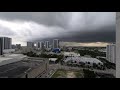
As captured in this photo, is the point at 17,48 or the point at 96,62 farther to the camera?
the point at 17,48

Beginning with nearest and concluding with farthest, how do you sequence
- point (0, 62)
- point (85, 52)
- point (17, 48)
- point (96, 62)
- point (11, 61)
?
point (0, 62)
point (11, 61)
point (96, 62)
point (85, 52)
point (17, 48)
